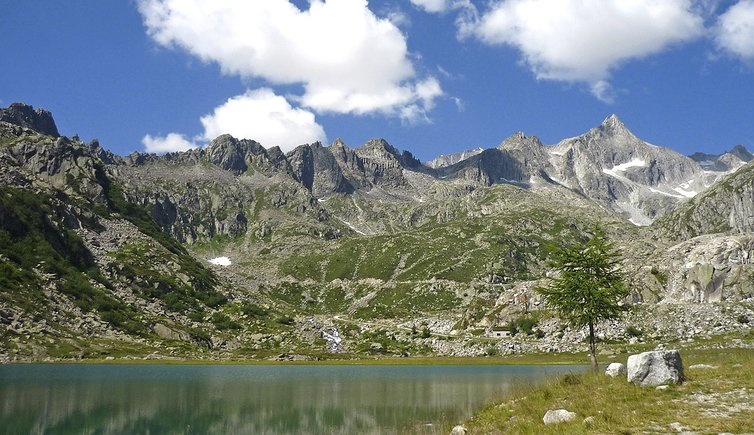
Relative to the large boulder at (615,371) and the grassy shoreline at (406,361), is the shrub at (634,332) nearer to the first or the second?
the grassy shoreline at (406,361)

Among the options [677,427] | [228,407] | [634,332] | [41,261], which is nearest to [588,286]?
[677,427]

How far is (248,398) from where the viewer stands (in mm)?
53125

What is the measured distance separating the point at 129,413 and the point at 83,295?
124 m

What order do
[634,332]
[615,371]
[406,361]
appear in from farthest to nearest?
[406,361] → [634,332] → [615,371]

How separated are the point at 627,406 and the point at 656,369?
5249mm

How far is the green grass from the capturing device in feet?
60.4

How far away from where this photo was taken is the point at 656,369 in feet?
84.4

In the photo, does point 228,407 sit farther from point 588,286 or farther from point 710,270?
point 710,270

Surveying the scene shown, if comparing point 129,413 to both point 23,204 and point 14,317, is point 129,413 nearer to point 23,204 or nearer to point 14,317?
point 14,317

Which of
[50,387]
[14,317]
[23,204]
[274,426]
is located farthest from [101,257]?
[274,426]

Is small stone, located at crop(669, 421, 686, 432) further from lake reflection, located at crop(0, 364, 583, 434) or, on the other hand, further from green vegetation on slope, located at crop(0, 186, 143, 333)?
green vegetation on slope, located at crop(0, 186, 143, 333)

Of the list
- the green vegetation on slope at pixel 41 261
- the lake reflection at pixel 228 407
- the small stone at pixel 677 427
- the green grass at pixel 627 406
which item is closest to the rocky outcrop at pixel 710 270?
the lake reflection at pixel 228 407

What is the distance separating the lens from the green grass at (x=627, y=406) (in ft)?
60.4

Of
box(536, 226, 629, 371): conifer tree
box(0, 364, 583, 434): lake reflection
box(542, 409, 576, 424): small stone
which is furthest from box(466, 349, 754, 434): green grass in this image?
box(536, 226, 629, 371): conifer tree
